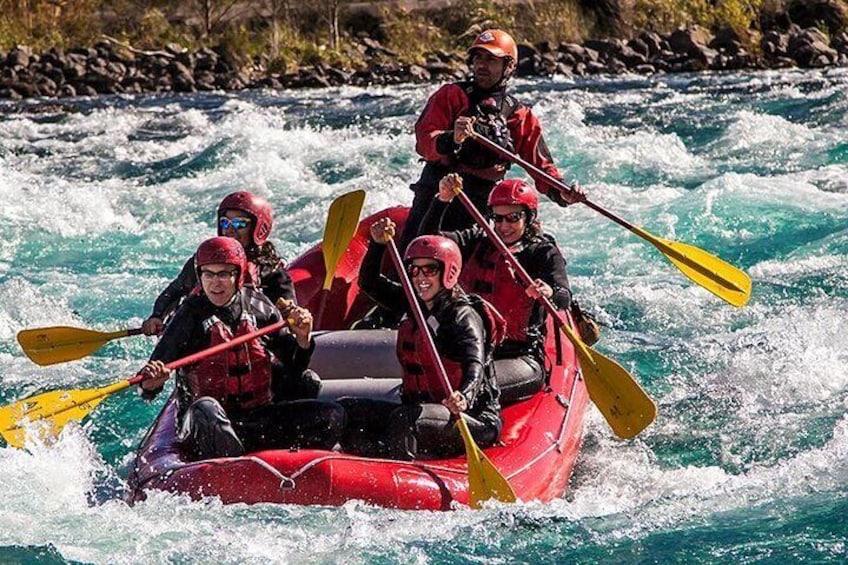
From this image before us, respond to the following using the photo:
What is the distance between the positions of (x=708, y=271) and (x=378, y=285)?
6.23 feet

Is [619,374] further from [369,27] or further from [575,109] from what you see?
[369,27]

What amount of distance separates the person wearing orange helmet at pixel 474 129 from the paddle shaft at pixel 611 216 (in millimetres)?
70

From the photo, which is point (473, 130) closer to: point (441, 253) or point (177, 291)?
point (441, 253)

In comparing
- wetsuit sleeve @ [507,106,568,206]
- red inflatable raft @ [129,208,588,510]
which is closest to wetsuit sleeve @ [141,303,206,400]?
red inflatable raft @ [129,208,588,510]

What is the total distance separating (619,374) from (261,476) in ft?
5.89

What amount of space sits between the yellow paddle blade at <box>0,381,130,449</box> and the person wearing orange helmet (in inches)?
84.9

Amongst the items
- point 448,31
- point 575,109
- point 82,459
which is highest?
point 82,459

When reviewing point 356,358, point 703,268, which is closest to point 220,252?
point 356,358

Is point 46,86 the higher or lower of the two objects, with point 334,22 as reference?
higher

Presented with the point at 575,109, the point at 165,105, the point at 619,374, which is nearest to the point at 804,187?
the point at 575,109

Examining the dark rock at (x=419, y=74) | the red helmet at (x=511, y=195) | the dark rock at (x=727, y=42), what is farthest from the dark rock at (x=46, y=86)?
the red helmet at (x=511, y=195)

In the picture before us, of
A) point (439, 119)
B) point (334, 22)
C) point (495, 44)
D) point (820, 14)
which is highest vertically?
point (495, 44)

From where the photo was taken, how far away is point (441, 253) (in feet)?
20.2

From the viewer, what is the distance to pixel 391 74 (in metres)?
25.7
